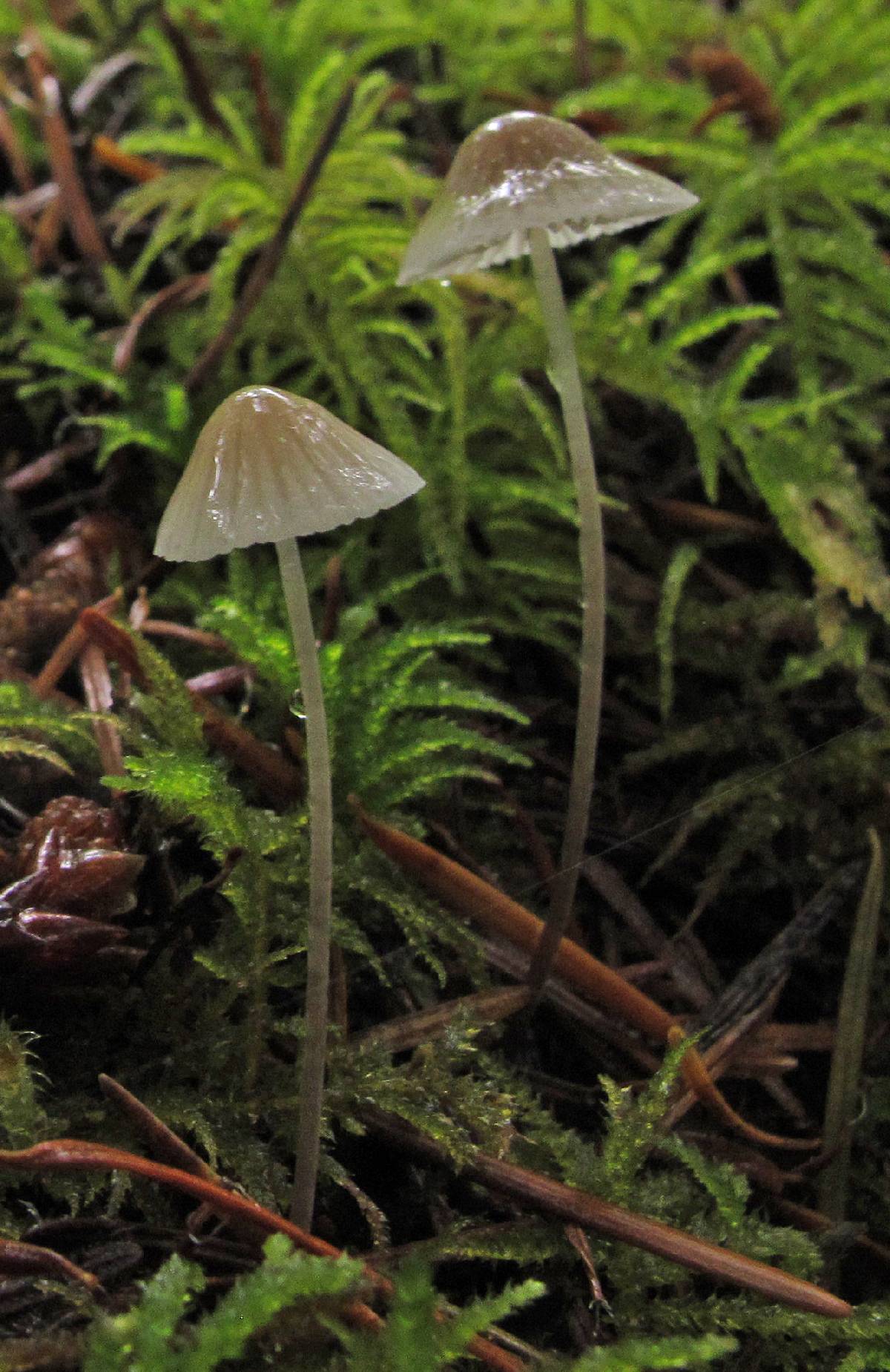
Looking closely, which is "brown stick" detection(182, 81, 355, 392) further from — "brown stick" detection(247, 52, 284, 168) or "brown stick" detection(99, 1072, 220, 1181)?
"brown stick" detection(99, 1072, 220, 1181)

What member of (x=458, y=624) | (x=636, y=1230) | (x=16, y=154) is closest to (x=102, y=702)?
(x=458, y=624)

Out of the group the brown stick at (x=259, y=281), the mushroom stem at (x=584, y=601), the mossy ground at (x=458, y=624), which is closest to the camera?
the mossy ground at (x=458, y=624)

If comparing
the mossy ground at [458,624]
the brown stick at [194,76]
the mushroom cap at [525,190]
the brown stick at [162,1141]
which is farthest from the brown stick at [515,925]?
the brown stick at [194,76]

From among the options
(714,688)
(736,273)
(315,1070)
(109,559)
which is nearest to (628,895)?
(714,688)

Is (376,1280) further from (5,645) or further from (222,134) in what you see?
(222,134)

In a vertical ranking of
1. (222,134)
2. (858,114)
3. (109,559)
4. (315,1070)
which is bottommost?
(315,1070)

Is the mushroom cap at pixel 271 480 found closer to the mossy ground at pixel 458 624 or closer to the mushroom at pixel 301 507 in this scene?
the mushroom at pixel 301 507
